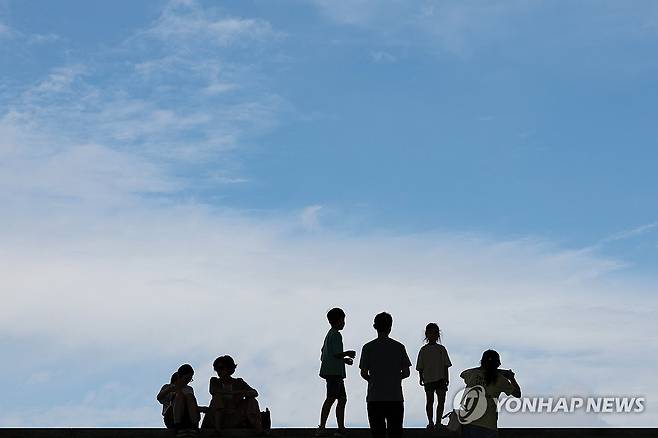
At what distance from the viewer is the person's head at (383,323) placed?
16.5m

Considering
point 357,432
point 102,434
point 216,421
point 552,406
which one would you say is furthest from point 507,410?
point 102,434

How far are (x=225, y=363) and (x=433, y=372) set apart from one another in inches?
162

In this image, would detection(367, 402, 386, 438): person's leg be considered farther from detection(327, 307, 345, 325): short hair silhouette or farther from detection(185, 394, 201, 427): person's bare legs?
detection(185, 394, 201, 427): person's bare legs

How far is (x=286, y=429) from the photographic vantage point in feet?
63.0

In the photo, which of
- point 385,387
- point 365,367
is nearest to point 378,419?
point 385,387

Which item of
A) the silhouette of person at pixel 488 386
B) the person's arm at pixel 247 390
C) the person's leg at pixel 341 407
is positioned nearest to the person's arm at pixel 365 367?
the person's leg at pixel 341 407

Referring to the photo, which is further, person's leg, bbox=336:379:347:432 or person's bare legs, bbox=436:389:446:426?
person's bare legs, bbox=436:389:446:426

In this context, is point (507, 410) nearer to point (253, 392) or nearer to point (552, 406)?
point (552, 406)

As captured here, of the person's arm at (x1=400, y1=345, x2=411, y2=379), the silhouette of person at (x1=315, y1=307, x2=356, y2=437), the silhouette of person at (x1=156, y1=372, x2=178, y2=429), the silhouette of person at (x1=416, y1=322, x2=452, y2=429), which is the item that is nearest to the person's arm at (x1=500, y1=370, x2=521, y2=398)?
the person's arm at (x1=400, y1=345, x2=411, y2=379)

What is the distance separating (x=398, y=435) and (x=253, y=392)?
3245mm

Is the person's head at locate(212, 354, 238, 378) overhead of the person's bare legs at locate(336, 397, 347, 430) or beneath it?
overhead

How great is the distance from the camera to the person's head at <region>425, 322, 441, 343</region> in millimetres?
20109

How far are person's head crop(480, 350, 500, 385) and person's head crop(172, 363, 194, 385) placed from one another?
5.62 m

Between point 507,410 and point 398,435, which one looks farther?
point 507,410
